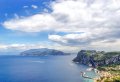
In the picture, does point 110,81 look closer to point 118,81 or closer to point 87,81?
point 118,81

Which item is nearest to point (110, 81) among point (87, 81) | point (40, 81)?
point (87, 81)

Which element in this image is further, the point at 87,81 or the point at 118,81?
the point at 87,81

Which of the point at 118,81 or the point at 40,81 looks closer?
the point at 118,81

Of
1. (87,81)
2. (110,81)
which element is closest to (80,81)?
(87,81)

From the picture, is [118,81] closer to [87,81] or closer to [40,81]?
[87,81]

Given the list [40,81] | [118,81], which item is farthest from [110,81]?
[40,81]

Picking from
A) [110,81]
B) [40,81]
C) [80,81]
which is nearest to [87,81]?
[80,81]

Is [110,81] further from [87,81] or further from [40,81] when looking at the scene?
[40,81]

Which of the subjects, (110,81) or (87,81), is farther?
(87,81)
